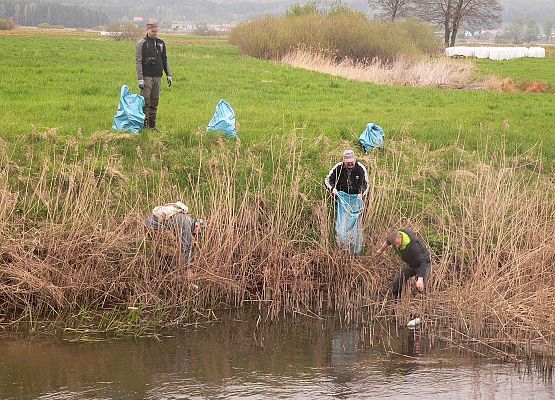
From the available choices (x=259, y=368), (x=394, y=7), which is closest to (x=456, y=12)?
(x=394, y=7)

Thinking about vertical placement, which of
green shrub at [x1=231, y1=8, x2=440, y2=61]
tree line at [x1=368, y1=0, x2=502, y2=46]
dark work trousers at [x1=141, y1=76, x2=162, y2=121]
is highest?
tree line at [x1=368, y1=0, x2=502, y2=46]

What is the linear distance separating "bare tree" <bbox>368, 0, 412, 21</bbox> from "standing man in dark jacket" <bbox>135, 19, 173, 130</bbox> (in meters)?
52.7

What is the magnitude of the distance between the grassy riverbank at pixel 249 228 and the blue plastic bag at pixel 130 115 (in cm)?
29

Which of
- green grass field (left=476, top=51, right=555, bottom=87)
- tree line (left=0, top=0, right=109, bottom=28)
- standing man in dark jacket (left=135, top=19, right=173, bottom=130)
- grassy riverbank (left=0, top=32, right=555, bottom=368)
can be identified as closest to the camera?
grassy riverbank (left=0, top=32, right=555, bottom=368)

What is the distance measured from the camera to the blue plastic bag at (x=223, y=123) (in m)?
14.5

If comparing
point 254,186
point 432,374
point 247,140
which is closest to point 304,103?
point 247,140

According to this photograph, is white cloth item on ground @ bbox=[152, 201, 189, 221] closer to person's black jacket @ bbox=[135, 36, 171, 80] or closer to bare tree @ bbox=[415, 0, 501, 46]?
person's black jacket @ bbox=[135, 36, 171, 80]

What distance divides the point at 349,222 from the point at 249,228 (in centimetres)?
132

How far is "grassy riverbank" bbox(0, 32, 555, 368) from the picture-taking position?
33.4 ft

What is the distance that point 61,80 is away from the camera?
20297mm

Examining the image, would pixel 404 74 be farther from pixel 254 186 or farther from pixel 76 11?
pixel 76 11

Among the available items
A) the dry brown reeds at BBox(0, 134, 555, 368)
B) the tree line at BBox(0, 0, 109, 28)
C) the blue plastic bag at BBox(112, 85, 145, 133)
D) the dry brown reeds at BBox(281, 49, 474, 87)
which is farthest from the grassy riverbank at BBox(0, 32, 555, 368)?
the tree line at BBox(0, 0, 109, 28)

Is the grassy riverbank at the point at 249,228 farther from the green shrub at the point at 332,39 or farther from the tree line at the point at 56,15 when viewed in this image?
the tree line at the point at 56,15

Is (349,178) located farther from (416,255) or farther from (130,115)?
(130,115)
